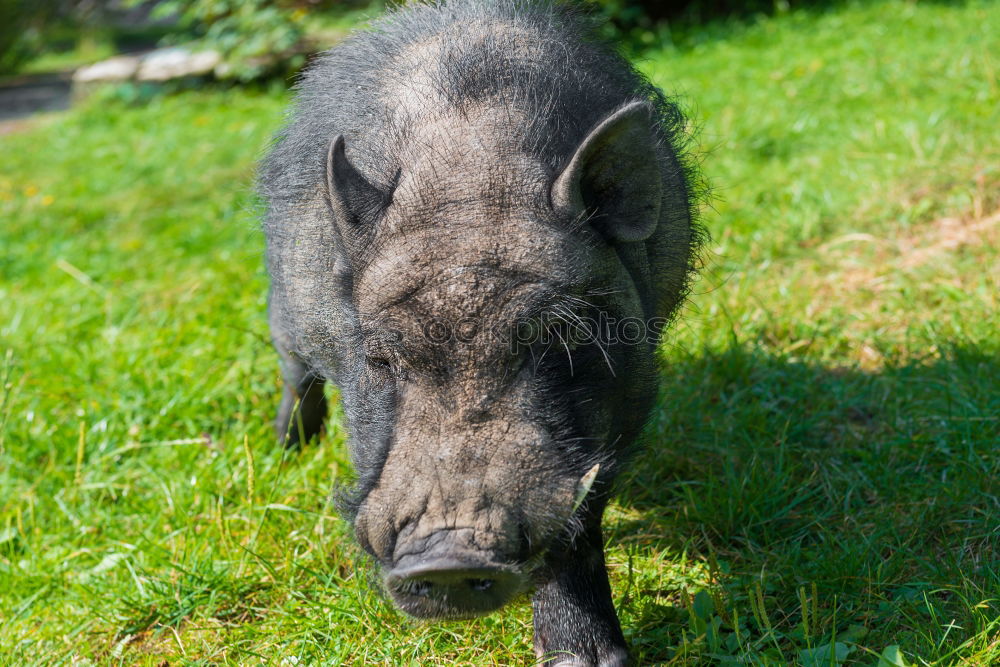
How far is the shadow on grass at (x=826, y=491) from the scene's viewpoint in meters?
3.05

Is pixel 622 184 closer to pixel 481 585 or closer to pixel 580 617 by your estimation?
pixel 481 585

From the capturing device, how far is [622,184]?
110 inches

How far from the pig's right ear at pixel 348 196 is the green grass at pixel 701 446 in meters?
1.23

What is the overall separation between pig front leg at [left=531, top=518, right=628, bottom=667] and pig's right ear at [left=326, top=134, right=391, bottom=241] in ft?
3.91

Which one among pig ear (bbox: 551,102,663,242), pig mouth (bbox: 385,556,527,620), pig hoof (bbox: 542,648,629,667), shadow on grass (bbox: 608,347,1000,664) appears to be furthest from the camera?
shadow on grass (bbox: 608,347,1000,664)

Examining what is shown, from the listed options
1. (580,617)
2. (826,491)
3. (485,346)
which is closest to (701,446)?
(826,491)

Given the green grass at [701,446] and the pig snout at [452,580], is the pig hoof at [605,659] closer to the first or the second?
the green grass at [701,446]

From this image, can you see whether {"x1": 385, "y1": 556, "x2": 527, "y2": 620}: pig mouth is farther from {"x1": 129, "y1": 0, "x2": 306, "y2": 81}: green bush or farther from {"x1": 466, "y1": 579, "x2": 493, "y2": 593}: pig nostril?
{"x1": 129, "y1": 0, "x2": 306, "y2": 81}: green bush

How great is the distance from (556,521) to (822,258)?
3726mm

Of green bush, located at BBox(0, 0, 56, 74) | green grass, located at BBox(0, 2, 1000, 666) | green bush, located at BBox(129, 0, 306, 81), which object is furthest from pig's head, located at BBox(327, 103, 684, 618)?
green bush, located at BBox(0, 0, 56, 74)

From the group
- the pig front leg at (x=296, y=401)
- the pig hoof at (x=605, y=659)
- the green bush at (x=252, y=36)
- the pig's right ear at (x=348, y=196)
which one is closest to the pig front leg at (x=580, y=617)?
the pig hoof at (x=605, y=659)

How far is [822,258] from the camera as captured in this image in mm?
5547

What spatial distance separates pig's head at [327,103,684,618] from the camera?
7.74 ft

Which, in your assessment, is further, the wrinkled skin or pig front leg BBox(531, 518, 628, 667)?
pig front leg BBox(531, 518, 628, 667)
